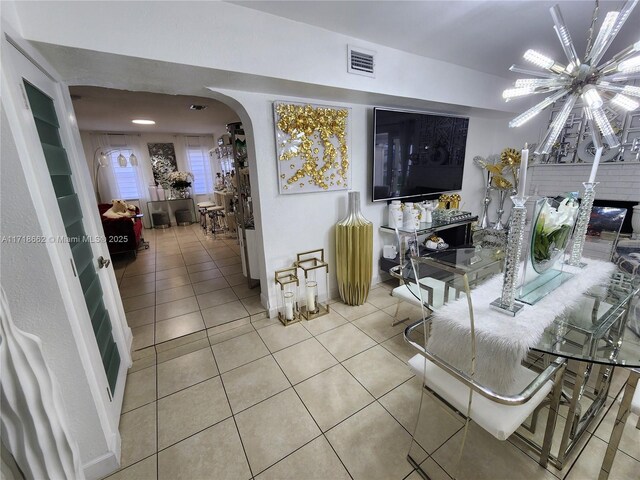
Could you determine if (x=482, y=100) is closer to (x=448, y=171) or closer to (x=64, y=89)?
(x=448, y=171)

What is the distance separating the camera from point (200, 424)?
60.1 inches

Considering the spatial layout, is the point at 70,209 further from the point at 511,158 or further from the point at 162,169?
the point at 162,169

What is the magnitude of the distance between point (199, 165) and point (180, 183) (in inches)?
35.5

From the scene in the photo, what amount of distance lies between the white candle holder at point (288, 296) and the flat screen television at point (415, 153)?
1185mm

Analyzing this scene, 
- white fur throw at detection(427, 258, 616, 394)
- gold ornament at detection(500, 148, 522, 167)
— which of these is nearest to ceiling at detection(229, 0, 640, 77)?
gold ornament at detection(500, 148, 522, 167)

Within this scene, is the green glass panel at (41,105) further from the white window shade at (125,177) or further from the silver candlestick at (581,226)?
the white window shade at (125,177)

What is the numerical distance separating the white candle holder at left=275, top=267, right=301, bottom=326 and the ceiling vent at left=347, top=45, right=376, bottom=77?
5.75ft

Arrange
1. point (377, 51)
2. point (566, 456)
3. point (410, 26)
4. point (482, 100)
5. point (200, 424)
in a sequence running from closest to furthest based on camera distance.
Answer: point (566, 456) → point (200, 424) → point (410, 26) → point (377, 51) → point (482, 100)

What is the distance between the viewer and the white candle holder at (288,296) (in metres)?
2.44

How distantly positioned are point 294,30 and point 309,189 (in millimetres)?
1161

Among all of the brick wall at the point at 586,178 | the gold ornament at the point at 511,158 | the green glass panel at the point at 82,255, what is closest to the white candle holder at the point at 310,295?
the green glass panel at the point at 82,255

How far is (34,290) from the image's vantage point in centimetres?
100

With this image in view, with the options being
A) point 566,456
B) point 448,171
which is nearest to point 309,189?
point 448,171

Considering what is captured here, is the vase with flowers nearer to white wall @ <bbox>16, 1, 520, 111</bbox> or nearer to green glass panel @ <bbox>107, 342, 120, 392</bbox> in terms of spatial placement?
white wall @ <bbox>16, 1, 520, 111</bbox>
